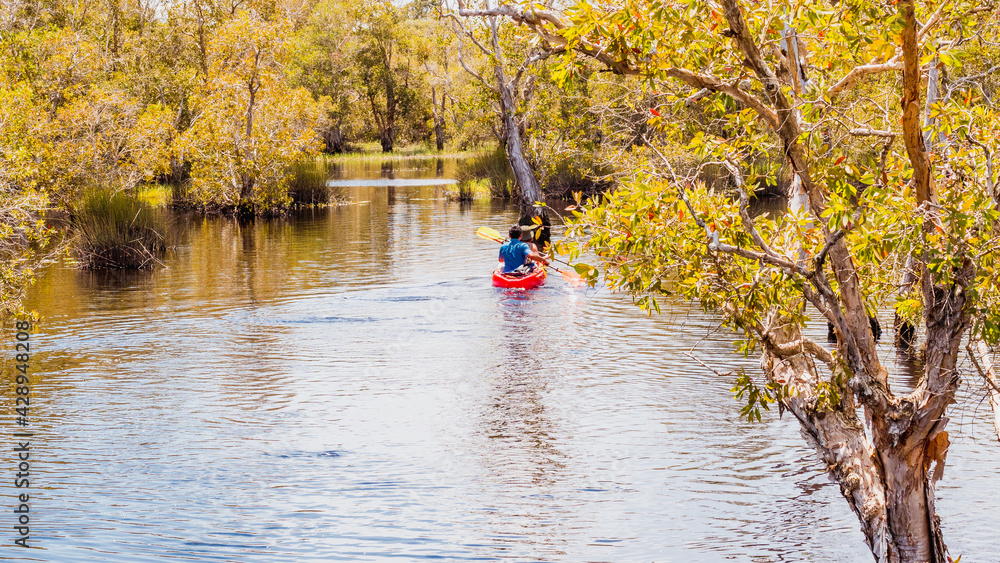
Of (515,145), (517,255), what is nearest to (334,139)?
(515,145)

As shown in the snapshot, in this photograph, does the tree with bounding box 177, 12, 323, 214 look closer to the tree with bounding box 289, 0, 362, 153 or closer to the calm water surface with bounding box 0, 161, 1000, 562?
the calm water surface with bounding box 0, 161, 1000, 562

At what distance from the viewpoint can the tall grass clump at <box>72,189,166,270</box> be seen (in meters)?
23.1

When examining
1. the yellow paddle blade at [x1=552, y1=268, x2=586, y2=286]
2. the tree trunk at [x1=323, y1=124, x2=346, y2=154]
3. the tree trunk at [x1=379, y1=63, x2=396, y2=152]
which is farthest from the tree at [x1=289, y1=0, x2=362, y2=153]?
the yellow paddle blade at [x1=552, y1=268, x2=586, y2=286]

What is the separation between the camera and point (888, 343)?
13.8 metres

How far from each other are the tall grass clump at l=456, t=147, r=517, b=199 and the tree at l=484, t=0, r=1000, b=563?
32890mm

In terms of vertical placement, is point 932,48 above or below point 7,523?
above

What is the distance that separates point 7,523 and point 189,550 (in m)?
1.80

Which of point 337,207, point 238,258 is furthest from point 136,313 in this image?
point 337,207

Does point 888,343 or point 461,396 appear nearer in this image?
point 461,396

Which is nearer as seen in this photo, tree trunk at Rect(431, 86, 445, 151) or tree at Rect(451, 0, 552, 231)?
tree at Rect(451, 0, 552, 231)

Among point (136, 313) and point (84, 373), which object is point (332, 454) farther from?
point (136, 313)

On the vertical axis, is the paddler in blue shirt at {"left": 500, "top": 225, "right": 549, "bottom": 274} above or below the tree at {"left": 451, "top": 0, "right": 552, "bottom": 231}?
below

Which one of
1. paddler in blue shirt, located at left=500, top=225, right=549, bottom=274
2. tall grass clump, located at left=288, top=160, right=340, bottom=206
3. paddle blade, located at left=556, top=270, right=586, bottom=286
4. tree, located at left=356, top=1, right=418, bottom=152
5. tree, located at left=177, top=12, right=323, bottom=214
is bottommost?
paddle blade, located at left=556, top=270, right=586, bottom=286

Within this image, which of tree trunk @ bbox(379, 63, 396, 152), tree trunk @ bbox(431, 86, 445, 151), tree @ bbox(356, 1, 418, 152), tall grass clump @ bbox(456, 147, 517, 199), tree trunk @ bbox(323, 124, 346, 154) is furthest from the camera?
tree trunk @ bbox(431, 86, 445, 151)
